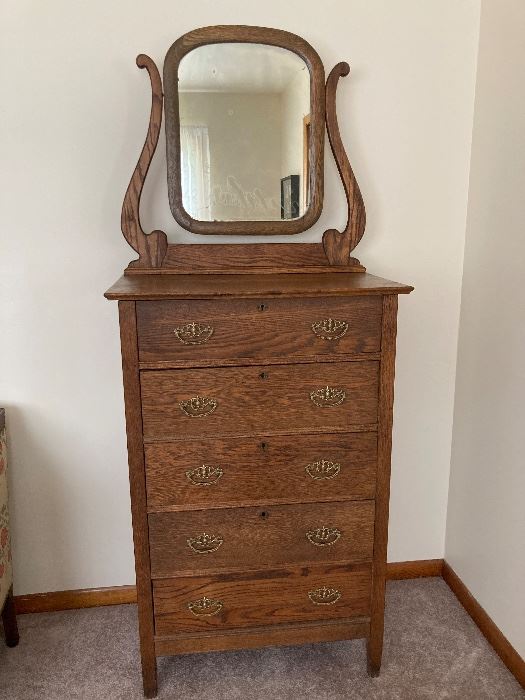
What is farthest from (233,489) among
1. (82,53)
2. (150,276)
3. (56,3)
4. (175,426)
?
(56,3)

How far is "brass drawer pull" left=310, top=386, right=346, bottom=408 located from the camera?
5.04ft

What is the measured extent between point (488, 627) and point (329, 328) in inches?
47.1

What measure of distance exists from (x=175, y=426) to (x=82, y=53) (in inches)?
45.6

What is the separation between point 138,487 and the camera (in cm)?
153

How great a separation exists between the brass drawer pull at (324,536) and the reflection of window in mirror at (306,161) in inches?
39.0

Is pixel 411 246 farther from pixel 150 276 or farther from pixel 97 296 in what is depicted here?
pixel 97 296

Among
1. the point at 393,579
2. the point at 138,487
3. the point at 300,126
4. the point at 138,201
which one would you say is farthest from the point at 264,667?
the point at 300,126

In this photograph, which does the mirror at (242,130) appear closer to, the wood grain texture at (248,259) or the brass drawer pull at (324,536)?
the wood grain texture at (248,259)

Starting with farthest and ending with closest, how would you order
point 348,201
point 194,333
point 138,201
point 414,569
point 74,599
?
1. point 414,569
2. point 74,599
3. point 348,201
4. point 138,201
5. point 194,333

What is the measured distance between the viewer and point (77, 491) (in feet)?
6.66

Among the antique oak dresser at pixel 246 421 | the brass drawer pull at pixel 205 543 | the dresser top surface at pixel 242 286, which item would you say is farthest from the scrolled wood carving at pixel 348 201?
the brass drawer pull at pixel 205 543

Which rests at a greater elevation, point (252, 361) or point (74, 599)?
point (252, 361)

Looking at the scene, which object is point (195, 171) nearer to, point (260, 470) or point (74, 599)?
point (260, 470)

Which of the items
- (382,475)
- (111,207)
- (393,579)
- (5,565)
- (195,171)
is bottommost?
(393,579)
